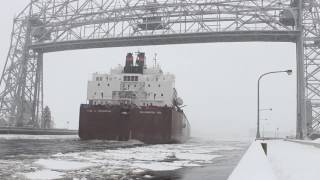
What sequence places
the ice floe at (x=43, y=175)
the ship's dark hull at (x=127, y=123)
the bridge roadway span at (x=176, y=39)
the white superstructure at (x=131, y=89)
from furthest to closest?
the bridge roadway span at (x=176, y=39) < the white superstructure at (x=131, y=89) < the ship's dark hull at (x=127, y=123) < the ice floe at (x=43, y=175)

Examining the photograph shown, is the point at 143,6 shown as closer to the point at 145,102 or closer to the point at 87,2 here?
the point at 87,2

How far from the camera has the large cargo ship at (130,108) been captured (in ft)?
121

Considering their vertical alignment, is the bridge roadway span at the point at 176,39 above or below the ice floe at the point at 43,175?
above

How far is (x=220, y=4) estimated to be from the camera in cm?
4416

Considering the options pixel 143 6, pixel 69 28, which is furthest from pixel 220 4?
pixel 69 28

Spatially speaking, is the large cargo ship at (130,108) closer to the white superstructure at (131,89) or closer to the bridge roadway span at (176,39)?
the white superstructure at (131,89)

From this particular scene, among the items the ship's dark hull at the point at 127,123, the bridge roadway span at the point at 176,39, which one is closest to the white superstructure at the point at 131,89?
the ship's dark hull at the point at 127,123

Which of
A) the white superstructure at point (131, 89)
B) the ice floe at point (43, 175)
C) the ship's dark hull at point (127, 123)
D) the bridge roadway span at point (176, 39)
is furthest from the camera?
the bridge roadway span at point (176, 39)

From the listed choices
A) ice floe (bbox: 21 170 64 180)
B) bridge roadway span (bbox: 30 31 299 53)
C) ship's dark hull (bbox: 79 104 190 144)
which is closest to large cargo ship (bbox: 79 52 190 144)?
ship's dark hull (bbox: 79 104 190 144)

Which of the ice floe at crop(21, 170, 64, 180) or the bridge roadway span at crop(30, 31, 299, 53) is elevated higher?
the bridge roadway span at crop(30, 31, 299, 53)

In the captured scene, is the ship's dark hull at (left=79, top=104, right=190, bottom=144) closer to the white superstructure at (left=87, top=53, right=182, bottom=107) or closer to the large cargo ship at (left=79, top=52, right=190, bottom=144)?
the large cargo ship at (left=79, top=52, right=190, bottom=144)

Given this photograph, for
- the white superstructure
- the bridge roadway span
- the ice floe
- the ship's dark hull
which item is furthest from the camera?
the bridge roadway span

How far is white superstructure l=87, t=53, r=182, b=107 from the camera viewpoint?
40.6 meters

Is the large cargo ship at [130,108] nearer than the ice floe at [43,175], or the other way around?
the ice floe at [43,175]
